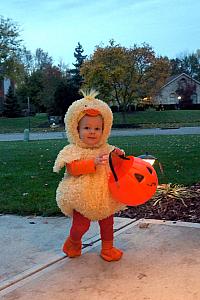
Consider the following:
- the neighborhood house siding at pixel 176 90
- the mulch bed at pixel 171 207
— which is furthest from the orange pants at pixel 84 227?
the neighborhood house siding at pixel 176 90

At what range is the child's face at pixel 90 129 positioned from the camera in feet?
12.2

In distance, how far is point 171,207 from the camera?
5363mm

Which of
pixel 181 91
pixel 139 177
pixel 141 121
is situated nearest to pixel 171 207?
pixel 139 177

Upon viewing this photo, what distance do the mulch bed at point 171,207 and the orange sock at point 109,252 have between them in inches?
51.1

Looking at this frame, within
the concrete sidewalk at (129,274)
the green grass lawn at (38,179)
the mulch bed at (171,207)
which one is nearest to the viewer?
the concrete sidewalk at (129,274)

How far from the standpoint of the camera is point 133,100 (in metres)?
42.7

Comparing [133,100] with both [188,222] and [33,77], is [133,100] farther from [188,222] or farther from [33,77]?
[188,222]

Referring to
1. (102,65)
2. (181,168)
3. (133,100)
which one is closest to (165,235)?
(181,168)

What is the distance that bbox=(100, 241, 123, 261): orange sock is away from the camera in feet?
12.3

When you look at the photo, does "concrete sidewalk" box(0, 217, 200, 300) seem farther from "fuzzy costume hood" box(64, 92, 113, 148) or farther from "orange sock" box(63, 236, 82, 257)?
"fuzzy costume hood" box(64, 92, 113, 148)

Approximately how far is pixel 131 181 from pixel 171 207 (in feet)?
6.28

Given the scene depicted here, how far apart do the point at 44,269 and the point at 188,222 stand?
5.79 feet

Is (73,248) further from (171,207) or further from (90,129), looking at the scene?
(171,207)

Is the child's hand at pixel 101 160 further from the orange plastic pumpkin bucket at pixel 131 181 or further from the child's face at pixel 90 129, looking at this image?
the child's face at pixel 90 129
